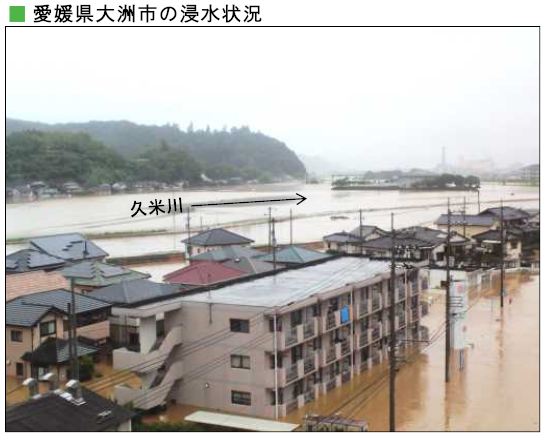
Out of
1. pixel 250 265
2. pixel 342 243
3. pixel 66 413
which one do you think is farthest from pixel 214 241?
pixel 66 413

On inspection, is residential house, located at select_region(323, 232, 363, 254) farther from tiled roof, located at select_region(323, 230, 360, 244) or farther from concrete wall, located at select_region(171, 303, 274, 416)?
concrete wall, located at select_region(171, 303, 274, 416)

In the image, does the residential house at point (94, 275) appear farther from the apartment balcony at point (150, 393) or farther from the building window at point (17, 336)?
the apartment balcony at point (150, 393)

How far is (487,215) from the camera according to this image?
9.62 metres

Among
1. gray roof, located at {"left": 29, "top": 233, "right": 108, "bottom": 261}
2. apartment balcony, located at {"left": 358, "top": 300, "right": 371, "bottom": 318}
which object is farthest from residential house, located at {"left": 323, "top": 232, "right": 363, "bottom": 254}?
apartment balcony, located at {"left": 358, "top": 300, "right": 371, "bottom": 318}

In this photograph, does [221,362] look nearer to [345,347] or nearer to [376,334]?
[345,347]

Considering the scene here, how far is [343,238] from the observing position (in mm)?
9328

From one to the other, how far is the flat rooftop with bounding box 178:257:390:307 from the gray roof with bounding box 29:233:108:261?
3.45m

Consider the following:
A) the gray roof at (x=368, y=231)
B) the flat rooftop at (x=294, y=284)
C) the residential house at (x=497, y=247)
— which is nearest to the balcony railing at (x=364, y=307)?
the flat rooftop at (x=294, y=284)

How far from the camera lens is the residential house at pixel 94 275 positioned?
5.90 metres

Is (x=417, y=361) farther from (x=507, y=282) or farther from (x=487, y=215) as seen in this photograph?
(x=487, y=215)

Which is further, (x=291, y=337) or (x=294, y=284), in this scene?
(x=294, y=284)

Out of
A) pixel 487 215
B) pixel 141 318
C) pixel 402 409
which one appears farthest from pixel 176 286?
pixel 487 215

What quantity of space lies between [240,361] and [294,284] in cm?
87

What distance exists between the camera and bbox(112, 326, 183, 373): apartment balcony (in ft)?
10.9
